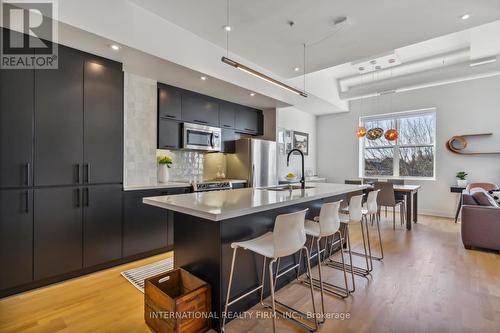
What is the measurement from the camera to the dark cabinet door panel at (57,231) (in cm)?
244

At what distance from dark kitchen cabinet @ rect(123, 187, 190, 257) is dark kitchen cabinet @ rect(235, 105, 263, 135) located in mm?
2061

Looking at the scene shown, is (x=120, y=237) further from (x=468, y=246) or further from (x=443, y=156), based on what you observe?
(x=443, y=156)

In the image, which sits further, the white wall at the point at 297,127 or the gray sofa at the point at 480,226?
the white wall at the point at 297,127

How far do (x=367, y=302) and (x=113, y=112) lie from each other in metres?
3.34

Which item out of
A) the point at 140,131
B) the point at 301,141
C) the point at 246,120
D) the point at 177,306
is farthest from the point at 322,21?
the point at 301,141

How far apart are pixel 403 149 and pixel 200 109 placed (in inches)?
210

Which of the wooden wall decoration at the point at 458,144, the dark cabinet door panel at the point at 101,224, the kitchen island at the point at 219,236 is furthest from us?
the wooden wall decoration at the point at 458,144

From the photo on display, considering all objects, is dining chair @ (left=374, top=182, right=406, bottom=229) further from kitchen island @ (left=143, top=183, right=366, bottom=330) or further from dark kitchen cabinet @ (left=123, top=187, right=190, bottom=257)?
dark kitchen cabinet @ (left=123, top=187, right=190, bottom=257)

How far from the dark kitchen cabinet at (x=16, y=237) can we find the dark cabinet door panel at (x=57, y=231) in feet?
0.17

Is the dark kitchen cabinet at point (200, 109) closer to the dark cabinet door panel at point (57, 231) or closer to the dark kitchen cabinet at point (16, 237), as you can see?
the dark cabinet door panel at point (57, 231)

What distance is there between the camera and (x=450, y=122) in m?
5.68

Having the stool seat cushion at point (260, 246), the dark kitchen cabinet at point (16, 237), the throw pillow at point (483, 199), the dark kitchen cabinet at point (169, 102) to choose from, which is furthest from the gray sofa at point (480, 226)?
the dark kitchen cabinet at point (16, 237)

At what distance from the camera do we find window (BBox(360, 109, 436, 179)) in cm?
609

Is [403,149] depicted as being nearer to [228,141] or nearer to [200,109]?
[228,141]
